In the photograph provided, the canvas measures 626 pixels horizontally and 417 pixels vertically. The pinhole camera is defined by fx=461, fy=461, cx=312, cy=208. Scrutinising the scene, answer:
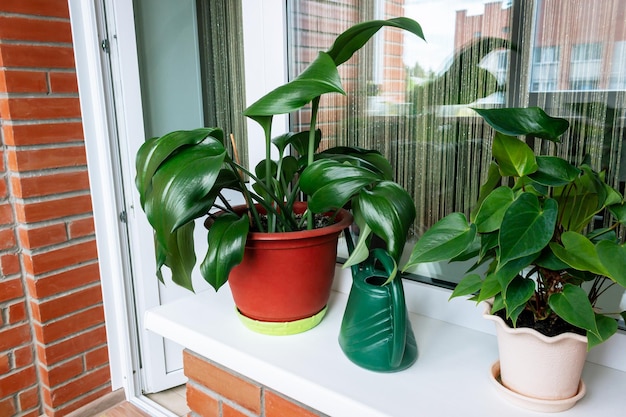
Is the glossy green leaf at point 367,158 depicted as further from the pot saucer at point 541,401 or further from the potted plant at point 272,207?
the pot saucer at point 541,401

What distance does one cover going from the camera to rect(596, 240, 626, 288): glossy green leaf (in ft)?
1.70

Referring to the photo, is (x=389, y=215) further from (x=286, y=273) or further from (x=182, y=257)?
(x=182, y=257)

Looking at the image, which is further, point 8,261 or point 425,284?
point 8,261

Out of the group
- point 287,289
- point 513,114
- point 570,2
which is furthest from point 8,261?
point 570,2

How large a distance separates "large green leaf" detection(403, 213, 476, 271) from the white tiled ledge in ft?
0.77

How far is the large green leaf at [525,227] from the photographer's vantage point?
1.75ft

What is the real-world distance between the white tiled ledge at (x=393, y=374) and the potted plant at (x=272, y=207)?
0.21 feet

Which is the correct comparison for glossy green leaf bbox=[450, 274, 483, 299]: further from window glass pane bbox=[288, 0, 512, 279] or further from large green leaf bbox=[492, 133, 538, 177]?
window glass pane bbox=[288, 0, 512, 279]

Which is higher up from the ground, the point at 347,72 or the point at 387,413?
the point at 347,72

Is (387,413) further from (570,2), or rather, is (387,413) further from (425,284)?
(570,2)

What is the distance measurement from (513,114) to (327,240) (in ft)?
1.26

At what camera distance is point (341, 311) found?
1.00 meters

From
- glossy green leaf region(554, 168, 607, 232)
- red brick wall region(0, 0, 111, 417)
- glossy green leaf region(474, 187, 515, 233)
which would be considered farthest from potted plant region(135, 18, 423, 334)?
red brick wall region(0, 0, 111, 417)

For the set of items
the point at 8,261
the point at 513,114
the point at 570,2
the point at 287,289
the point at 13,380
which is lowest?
the point at 13,380
